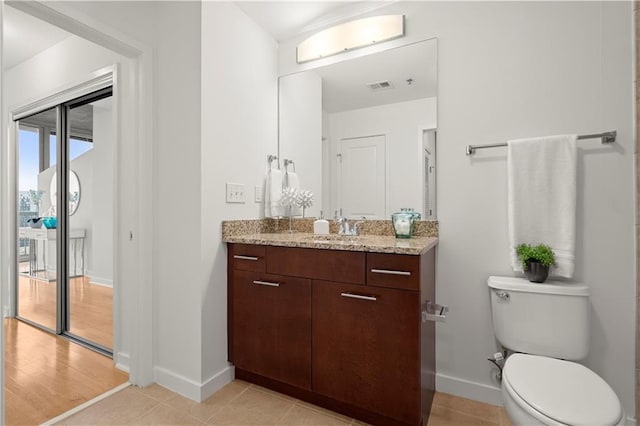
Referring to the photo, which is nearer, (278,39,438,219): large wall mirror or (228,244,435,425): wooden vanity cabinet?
(228,244,435,425): wooden vanity cabinet

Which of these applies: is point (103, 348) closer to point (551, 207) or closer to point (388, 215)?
point (388, 215)

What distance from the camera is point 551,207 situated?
1.53 meters

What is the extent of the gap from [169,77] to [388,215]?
1601 mm

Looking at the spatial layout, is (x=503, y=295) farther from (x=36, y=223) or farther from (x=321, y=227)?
(x=36, y=223)

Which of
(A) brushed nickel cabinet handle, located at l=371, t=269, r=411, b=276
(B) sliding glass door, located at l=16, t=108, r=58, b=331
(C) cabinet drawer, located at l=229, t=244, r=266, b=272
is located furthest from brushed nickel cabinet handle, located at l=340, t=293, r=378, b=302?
(B) sliding glass door, located at l=16, t=108, r=58, b=331

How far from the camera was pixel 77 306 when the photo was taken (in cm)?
279

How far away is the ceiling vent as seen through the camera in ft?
6.71

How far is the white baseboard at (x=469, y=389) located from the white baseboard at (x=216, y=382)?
1253 millimetres

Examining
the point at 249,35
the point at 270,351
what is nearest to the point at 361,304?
the point at 270,351

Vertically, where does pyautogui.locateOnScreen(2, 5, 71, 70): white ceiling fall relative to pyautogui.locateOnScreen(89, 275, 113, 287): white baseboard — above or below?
above

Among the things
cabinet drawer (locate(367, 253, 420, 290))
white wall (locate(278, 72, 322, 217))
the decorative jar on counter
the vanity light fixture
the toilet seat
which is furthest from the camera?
white wall (locate(278, 72, 322, 217))

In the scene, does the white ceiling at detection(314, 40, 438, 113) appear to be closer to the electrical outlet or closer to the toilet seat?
the electrical outlet

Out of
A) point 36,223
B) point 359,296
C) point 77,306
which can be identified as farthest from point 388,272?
point 36,223

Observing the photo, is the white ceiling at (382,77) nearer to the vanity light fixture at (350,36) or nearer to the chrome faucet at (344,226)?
the vanity light fixture at (350,36)
